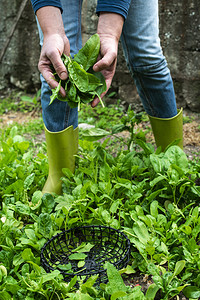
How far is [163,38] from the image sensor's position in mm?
3178

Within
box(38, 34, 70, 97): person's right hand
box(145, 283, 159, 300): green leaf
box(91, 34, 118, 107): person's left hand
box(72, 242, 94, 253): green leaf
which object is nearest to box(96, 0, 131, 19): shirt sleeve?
box(91, 34, 118, 107): person's left hand

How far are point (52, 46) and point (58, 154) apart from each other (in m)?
0.64

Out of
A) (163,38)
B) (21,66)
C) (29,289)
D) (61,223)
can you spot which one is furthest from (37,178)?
(21,66)

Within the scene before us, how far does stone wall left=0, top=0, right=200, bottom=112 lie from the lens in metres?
3.05

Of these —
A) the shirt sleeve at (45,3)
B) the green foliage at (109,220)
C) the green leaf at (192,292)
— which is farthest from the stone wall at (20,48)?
the green leaf at (192,292)

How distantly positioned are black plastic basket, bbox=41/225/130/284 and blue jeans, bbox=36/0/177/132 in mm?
591

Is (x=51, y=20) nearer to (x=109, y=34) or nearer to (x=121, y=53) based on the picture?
(x=109, y=34)

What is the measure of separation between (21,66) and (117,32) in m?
2.76

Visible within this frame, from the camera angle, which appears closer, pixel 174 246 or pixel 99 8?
pixel 174 246

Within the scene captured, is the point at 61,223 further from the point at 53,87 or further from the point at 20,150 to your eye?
the point at 20,150

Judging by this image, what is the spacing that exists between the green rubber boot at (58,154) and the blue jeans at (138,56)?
0.04m

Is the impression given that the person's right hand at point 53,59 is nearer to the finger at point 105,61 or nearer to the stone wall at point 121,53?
the finger at point 105,61

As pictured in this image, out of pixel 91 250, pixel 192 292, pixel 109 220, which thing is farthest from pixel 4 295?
pixel 192 292

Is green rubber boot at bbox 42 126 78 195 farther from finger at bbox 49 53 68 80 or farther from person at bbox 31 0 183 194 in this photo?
finger at bbox 49 53 68 80
